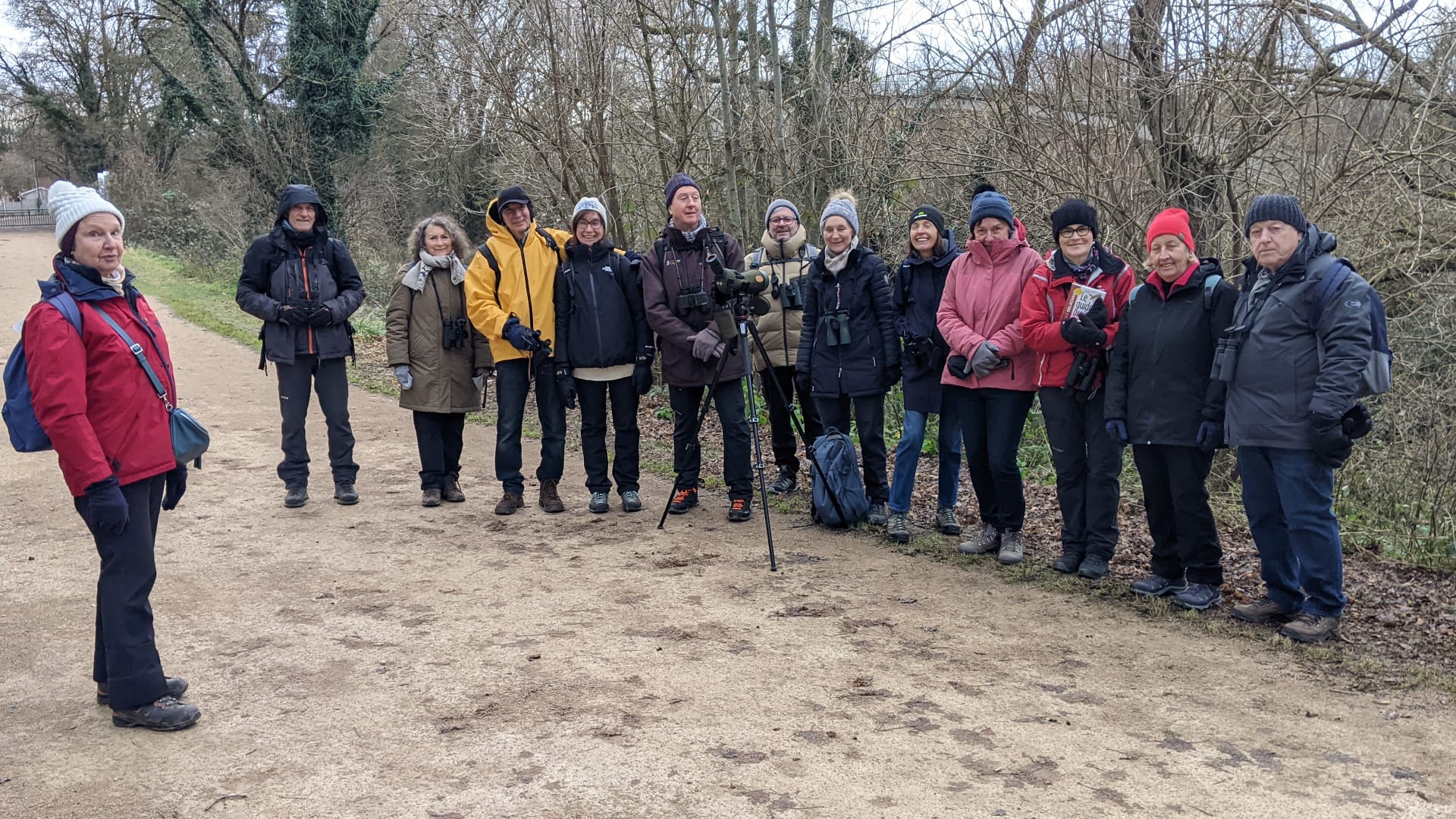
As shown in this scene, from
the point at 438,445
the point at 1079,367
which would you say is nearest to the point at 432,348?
the point at 438,445

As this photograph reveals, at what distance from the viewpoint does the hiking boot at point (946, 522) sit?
662 centimetres

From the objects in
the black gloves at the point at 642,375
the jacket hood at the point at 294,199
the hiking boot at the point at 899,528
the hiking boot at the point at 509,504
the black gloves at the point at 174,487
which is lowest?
the hiking boot at the point at 899,528

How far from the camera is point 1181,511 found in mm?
5246

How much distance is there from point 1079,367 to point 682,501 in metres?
2.78

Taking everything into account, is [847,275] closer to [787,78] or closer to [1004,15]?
[1004,15]

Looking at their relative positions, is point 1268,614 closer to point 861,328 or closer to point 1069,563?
point 1069,563

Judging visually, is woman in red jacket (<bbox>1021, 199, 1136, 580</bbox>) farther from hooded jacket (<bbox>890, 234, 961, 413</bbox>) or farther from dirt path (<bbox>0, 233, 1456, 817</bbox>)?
hooded jacket (<bbox>890, 234, 961, 413</bbox>)

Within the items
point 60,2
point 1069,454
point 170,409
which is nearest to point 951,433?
point 1069,454

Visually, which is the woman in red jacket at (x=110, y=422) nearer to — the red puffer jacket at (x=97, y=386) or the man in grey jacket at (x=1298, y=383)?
the red puffer jacket at (x=97, y=386)

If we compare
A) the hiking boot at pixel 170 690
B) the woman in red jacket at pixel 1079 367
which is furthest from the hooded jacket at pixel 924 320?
the hiking boot at pixel 170 690

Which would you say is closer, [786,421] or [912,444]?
[912,444]

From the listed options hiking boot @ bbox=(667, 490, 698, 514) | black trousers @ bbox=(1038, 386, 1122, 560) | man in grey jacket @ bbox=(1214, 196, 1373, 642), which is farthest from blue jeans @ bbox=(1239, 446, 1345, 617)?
hiking boot @ bbox=(667, 490, 698, 514)

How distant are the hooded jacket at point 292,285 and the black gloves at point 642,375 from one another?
1941 mm

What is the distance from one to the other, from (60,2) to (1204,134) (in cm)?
4356
